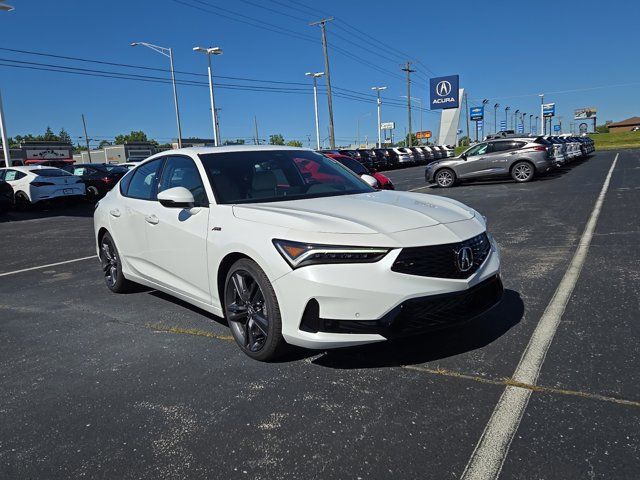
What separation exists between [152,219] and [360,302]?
242 cm

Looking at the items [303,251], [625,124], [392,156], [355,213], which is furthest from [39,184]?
[625,124]

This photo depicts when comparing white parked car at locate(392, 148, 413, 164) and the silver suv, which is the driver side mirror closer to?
the silver suv

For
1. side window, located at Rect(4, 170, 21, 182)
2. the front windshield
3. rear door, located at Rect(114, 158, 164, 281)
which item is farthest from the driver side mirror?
side window, located at Rect(4, 170, 21, 182)

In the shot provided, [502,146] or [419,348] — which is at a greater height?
[502,146]

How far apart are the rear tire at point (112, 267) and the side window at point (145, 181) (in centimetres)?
69

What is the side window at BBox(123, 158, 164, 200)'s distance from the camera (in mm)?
4875

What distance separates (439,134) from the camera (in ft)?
244

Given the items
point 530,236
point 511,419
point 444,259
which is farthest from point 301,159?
point 530,236

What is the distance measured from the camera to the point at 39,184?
1662cm

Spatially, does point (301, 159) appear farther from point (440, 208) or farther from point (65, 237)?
point (65, 237)

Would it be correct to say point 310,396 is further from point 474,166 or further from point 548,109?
point 548,109

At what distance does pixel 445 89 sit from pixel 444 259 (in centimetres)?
7075

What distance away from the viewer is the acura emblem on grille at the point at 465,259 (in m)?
3.21

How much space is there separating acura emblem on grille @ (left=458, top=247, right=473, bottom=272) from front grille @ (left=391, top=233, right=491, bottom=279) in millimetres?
16
